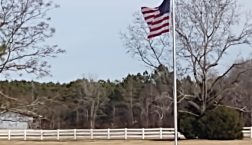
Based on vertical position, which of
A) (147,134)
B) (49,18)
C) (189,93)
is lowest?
(147,134)

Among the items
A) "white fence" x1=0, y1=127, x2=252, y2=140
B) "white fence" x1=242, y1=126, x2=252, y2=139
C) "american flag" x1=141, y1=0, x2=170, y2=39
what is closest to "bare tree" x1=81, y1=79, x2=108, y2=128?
"white fence" x1=0, y1=127, x2=252, y2=140

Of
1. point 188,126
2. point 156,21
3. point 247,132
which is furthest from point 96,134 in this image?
point 156,21

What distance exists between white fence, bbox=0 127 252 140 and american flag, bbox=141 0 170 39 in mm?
26993

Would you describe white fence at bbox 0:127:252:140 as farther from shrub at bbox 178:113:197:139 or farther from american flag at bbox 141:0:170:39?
american flag at bbox 141:0:170:39

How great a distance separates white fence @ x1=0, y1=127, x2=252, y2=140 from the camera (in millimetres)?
47094

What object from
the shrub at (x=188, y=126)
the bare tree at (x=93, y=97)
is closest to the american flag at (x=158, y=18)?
the shrub at (x=188, y=126)

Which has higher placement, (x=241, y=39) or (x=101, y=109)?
(x=241, y=39)

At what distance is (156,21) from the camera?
2042 cm

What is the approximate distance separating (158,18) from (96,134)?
2951cm

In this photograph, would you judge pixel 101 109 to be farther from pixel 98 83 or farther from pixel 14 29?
pixel 14 29

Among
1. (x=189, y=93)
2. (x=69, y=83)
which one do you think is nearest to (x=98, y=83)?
(x=69, y=83)

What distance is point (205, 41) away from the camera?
144ft

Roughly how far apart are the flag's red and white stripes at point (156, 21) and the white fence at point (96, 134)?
27.0 meters

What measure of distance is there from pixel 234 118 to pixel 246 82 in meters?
29.8
